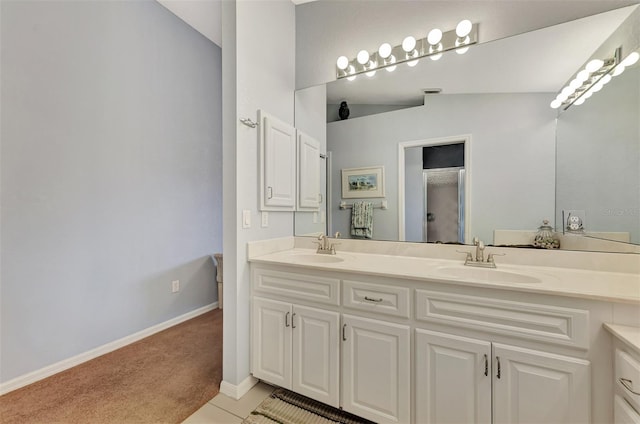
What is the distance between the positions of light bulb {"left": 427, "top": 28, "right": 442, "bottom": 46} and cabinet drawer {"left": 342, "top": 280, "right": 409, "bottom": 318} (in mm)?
1587

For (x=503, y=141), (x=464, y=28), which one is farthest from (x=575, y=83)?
(x=464, y=28)

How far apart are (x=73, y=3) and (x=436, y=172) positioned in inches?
112

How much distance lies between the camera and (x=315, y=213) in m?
2.25

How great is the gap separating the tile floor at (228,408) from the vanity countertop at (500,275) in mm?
829

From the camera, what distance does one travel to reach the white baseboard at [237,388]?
1.68 m

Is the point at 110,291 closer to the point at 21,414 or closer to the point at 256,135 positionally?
the point at 21,414

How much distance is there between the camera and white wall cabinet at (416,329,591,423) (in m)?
1.03

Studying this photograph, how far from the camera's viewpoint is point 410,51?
1.89m

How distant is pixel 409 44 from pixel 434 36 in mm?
157

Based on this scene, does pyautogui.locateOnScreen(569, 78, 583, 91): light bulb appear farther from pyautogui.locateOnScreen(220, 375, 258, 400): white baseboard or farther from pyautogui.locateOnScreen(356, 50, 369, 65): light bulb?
pyautogui.locateOnScreen(220, 375, 258, 400): white baseboard

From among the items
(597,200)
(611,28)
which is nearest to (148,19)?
(611,28)

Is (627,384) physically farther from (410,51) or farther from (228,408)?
(410,51)

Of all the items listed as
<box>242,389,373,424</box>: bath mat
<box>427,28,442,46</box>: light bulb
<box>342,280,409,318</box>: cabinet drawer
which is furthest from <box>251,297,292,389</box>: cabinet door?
<box>427,28,442,46</box>: light bulb

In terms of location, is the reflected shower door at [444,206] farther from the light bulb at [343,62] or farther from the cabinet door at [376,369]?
the light bulb at [343,62]
